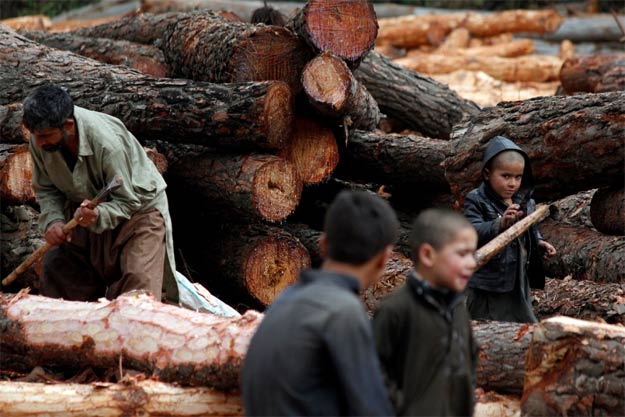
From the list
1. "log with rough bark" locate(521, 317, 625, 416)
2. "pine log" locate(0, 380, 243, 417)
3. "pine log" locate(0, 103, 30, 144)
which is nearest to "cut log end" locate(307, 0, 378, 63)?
"pine log" locate(0, 103, 30, 144)

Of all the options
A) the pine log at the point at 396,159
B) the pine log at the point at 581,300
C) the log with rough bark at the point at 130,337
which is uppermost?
the pine log at the point at 396,159

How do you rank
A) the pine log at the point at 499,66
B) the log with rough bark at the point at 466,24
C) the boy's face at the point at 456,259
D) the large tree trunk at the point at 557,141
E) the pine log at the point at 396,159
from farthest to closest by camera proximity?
the log with rough bark at the point at 466,24, the pine log at the point at 499,66, the pine log at the point at 396,159, the large tree trunk at the point at 557,141, the boy's face at the point at 456,259

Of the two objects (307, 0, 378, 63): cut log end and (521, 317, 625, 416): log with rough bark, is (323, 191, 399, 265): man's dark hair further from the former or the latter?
(307, 0, 378, 63): cut log end

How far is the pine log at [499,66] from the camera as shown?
15.4 metres

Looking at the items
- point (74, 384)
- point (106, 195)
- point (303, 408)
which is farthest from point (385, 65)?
point (303, 408)

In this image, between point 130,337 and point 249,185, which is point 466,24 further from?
point 130,337

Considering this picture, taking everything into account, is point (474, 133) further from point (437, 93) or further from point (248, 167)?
point (437, 93)

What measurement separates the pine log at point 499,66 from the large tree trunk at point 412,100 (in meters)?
4.25

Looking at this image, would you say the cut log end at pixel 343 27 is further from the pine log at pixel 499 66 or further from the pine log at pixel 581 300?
the pine log at pixel 499 66

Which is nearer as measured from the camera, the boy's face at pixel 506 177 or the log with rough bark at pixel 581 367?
the log with rough bark at pixel 581 367

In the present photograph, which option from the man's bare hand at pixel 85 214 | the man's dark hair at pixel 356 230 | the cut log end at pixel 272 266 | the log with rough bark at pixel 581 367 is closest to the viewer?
the man's dark hair at pixel 356 230

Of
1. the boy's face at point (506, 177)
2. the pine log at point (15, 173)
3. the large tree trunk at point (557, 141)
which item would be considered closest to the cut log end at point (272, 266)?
the large tree trunk at point (557, 141)

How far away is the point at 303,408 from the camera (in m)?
3.59

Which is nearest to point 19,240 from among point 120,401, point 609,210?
point 120,401
